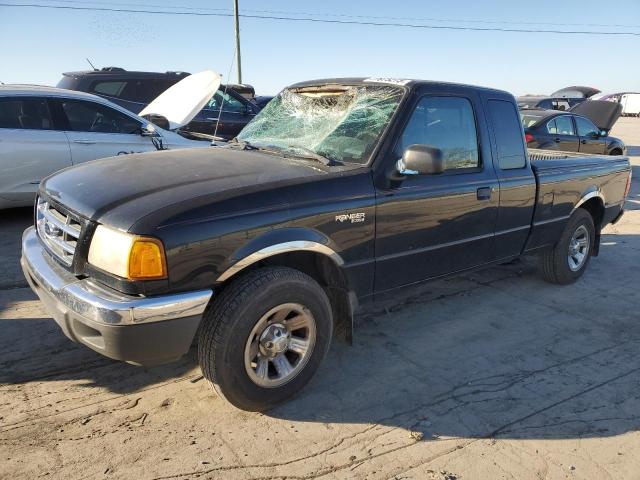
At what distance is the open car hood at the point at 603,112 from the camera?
14.9m

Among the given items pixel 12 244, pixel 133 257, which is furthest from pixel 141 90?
pixel 133 257

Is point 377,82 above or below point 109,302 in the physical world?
above

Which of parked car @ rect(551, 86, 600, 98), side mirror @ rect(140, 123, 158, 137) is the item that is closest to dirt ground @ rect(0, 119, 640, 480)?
side mirror @ rect(140, 123, 158, 137)

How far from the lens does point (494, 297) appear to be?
500 centimetres

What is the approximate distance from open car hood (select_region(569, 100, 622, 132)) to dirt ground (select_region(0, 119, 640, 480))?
12499 millimetres

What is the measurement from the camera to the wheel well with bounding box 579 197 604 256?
5.46 meters

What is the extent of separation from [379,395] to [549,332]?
1.83 meters

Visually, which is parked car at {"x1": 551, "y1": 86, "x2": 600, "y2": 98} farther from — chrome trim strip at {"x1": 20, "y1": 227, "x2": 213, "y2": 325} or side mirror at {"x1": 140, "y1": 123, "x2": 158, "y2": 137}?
chrome trim strip at {"x1": 20, "y1": 227, "x2": 213, "y2": 325}

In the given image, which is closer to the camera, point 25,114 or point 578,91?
point 25,114

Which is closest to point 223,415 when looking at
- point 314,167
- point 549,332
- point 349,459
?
point 349,459

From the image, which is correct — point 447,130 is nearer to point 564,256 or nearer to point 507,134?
point 507,134

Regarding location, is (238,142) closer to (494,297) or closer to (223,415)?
(223,415)

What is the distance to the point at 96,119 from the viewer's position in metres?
6.66

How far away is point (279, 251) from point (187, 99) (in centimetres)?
361
